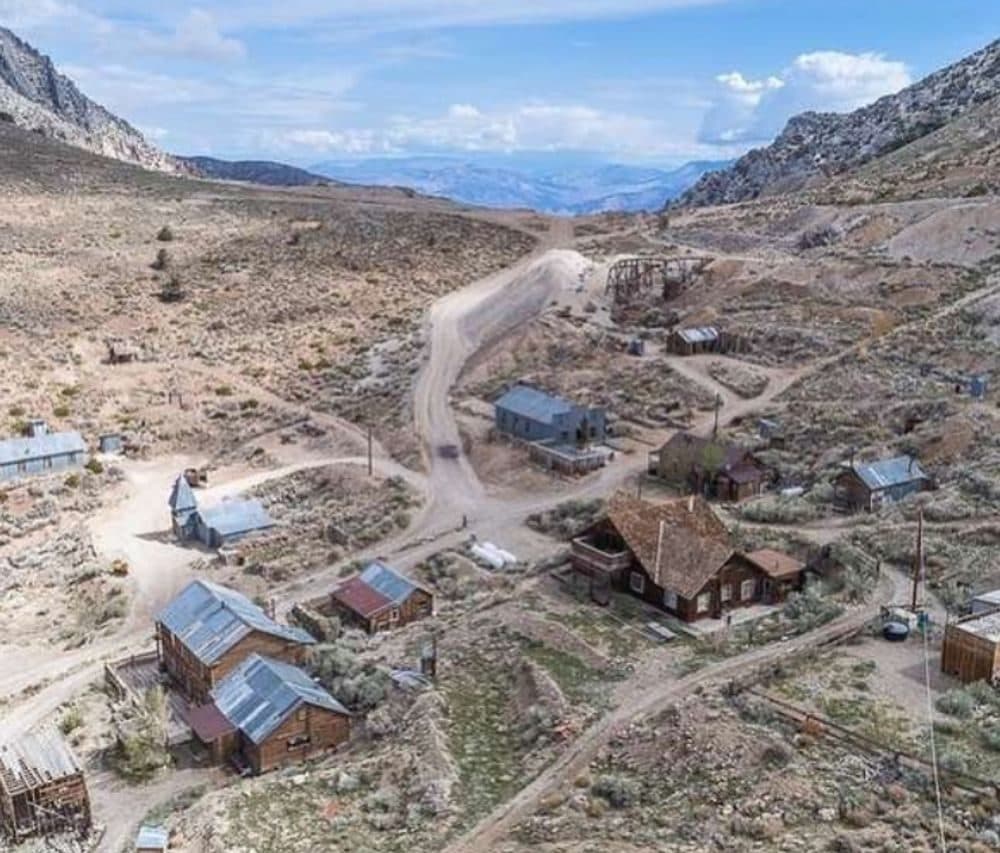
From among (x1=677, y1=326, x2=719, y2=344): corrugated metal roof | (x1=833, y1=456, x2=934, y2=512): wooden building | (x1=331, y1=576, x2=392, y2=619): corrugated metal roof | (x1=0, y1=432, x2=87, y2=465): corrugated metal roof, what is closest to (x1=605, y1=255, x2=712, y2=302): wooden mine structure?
(x1=677, y1=326, x2=719, y2=344): corrugated metal roof

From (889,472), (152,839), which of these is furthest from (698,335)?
(152,839)

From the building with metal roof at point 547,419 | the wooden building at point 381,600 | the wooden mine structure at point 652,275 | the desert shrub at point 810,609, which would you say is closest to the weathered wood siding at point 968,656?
the desert shrub at point 810,609

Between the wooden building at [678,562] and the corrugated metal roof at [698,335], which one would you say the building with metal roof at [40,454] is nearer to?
the wooden building at [678,562]

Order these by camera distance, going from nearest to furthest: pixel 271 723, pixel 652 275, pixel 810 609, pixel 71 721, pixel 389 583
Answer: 1. pixel 271 723
2. pixel 71 721
3. pixel 810 609
4. pixel 389 583
5. pixel 652 275

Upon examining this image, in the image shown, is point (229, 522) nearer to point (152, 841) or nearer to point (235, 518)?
point (235, 518)

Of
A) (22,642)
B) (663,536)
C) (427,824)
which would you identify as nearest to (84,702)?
(22,642)
